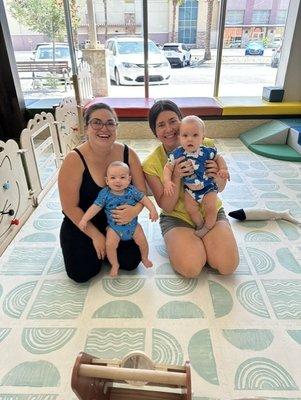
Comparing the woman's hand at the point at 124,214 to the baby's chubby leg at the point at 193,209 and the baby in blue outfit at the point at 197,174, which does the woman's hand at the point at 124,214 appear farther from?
the baby's chubby leg at the point at 193,209

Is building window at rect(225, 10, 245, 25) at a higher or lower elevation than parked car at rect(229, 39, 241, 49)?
higher

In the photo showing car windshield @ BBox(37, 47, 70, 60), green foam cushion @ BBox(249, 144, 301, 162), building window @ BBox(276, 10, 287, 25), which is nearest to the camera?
green foam cushion @ BBox(249, 144, 301, 162)

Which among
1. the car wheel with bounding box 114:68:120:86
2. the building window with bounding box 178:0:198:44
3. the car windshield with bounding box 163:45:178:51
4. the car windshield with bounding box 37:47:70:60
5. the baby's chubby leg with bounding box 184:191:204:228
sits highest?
the building window with bounding box 178:0:198:44

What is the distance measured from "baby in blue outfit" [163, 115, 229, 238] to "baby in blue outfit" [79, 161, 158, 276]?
172mm

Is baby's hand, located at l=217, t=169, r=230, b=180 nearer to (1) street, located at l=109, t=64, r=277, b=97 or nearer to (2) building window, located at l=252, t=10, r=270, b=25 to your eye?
(1) street, located at l=109, t=64, r=277, b=97

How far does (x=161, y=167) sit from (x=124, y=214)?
14.3 inches

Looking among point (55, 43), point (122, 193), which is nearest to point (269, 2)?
point (55, 43)

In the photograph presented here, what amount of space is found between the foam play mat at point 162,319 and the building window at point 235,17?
11.6 feet

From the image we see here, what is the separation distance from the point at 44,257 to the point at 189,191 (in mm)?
999

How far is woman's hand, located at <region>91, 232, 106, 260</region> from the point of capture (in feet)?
5.18

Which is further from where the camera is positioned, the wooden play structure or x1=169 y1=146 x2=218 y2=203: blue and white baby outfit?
x1=169 y1=146 x2=218 y2=203: blue and white baby outfit

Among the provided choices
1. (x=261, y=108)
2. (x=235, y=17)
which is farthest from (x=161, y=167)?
(x=235, y=17)

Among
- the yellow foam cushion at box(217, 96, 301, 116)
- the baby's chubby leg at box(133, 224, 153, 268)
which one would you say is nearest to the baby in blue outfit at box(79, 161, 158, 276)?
the baby's chubby leg at box(133, 224, 153, 268)

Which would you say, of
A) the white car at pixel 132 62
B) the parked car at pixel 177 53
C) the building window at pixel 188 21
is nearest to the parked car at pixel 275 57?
the building window at pixel 188 21
